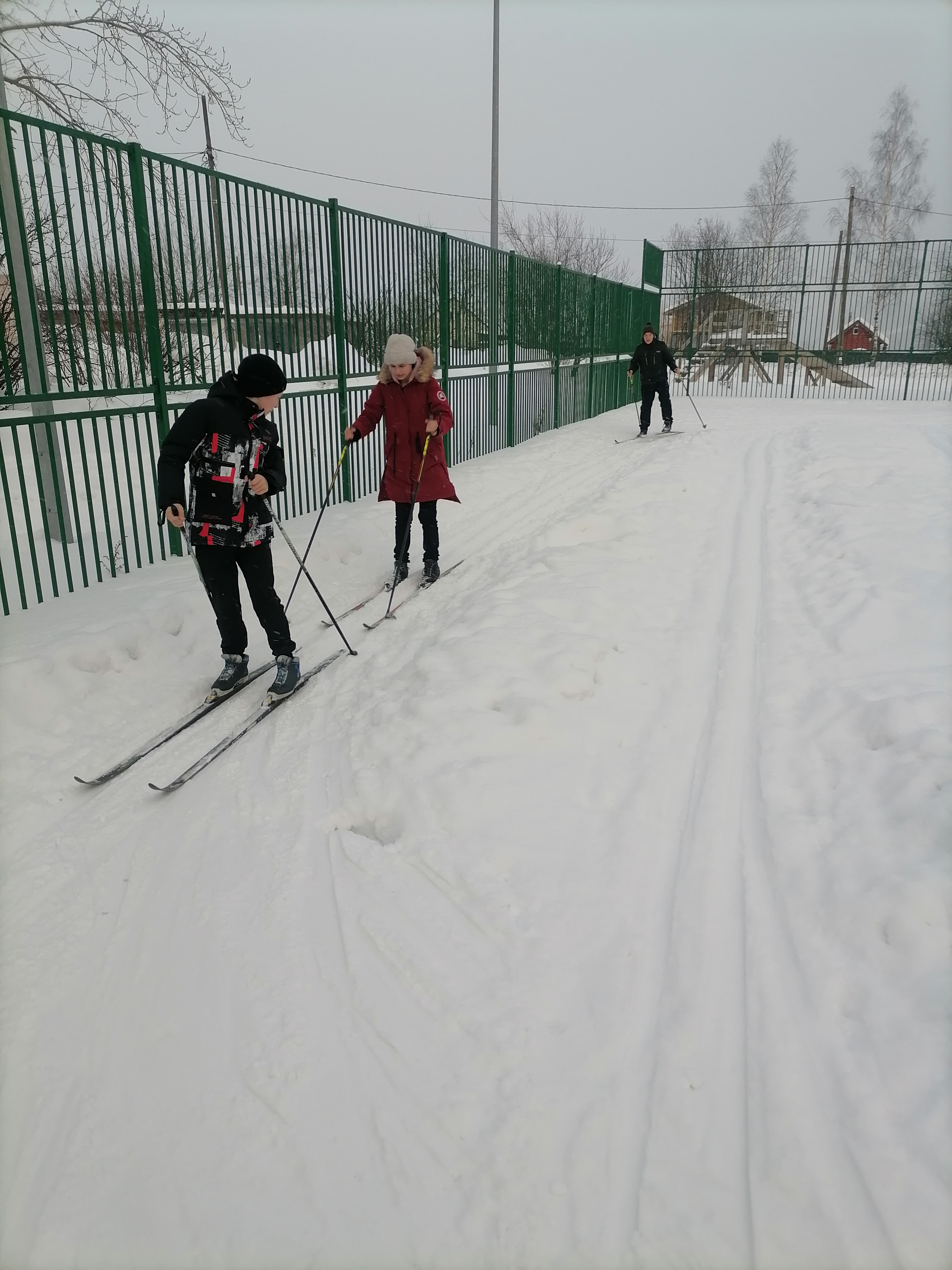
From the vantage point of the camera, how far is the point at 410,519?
228 inches

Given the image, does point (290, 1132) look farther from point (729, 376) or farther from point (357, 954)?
point (729, 376)

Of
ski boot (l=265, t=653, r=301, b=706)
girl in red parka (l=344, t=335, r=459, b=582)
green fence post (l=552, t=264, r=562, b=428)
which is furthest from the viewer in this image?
green fence post (l=552, t=264, r=562, b=428)

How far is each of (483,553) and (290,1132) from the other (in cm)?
506

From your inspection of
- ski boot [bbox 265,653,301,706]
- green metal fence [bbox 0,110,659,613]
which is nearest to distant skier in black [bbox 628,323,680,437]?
green metal fence [bbox 0,110,659,613]

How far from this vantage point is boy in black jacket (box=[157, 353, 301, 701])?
3674 millimetres

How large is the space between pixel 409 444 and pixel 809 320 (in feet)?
58.2

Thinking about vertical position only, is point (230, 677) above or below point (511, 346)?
below

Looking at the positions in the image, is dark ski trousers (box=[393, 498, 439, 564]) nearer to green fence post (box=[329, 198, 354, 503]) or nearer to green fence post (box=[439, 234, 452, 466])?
green fence post (box=[329, 198, 354, 503])

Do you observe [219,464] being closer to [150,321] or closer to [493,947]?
[150,321]

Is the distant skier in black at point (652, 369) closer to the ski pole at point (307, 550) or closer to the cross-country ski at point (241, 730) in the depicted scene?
the ski pole at point (307, 550)

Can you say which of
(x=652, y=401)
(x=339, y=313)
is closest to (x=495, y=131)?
(x=652, y=401)

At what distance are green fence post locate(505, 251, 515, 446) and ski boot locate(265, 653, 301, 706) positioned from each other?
8.65 metres

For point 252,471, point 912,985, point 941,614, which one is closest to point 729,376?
point 941,614

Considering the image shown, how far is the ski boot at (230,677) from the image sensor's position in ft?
13.3
